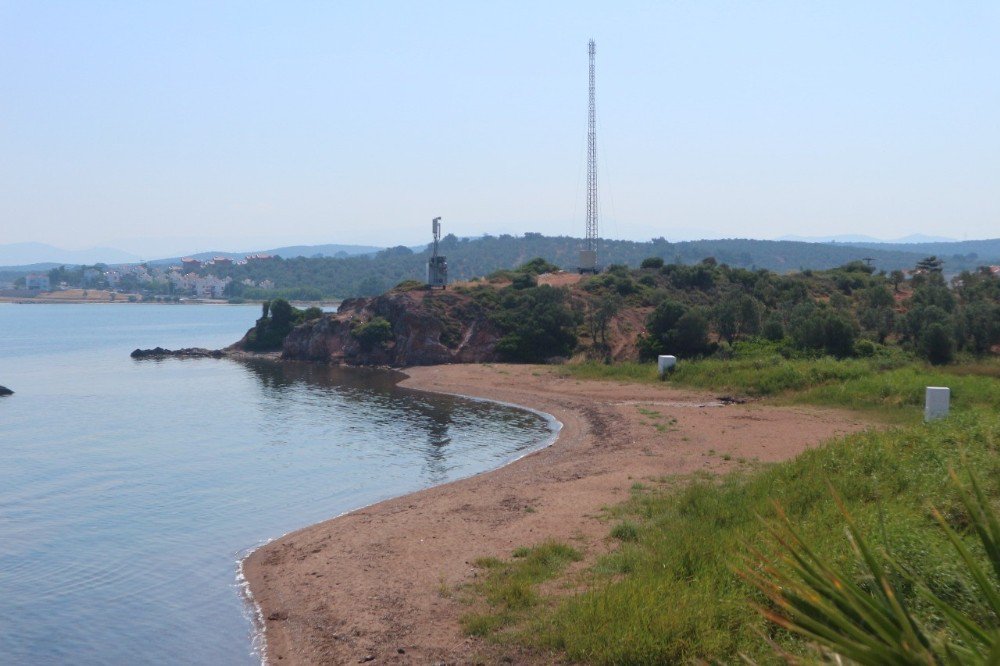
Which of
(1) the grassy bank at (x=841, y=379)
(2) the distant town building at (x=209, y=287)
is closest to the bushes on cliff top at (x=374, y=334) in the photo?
(1) the grassy bank at (x=841, y=379)

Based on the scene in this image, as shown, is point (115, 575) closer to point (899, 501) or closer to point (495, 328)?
point (899, 501)

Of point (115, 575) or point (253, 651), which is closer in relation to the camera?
point (253, 651)

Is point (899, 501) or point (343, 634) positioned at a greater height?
point (899, 501)

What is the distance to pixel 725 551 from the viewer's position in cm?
1077

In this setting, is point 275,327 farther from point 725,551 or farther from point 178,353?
point 725,551

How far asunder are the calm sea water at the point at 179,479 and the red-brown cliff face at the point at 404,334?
12.3 ft

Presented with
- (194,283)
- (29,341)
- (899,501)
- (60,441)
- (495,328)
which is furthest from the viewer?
(194,283)

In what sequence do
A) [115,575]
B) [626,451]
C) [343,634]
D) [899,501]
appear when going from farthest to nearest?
[626,451] < [115,575] < [343,634] < [899,501]

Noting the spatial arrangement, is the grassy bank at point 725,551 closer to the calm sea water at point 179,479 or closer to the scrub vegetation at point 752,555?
the scrub vegetation at point 752,555

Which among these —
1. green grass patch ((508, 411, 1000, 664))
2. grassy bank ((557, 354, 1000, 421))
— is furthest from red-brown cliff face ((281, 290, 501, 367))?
green grass patch ((508, 411, 1000, 664))

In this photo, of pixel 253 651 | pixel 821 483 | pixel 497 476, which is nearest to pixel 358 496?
pixel 497 476

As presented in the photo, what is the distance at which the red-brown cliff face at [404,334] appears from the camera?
52281mm

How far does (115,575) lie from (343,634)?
5.56 meters

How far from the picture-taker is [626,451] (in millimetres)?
24156
